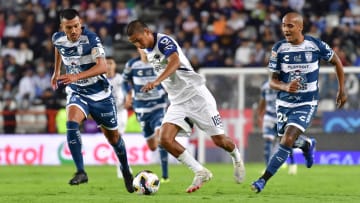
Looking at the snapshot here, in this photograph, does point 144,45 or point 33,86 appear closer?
point 144,45

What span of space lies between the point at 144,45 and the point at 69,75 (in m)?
1.08

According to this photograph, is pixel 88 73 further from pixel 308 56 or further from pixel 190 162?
pixel 308 56

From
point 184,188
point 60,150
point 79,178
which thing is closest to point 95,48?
point 79,178

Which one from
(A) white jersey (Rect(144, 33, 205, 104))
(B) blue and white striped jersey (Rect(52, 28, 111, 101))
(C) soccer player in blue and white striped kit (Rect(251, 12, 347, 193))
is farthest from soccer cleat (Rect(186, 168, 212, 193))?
(B) blue and white striped jersey (Rect(52, 28, 111, 101))

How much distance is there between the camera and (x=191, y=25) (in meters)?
30.1

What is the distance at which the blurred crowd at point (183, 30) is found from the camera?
94.0 ft

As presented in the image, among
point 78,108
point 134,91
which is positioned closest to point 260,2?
point 134,91

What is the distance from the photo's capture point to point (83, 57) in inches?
540

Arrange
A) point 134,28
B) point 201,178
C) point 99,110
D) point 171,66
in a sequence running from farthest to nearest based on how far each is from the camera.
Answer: point 99,110 < point 201,178 < point 134,28 < point 171,66

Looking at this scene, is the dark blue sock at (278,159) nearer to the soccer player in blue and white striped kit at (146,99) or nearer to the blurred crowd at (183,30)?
the soccer player in blue and white striped kit at (146,99)

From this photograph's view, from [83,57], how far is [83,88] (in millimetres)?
464

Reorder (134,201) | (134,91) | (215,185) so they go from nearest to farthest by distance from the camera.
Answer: (134,201) < (215,185) < (134,91)

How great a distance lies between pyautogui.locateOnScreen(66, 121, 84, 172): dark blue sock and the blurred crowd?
576 inches

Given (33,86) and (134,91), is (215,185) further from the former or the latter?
(33,86)
